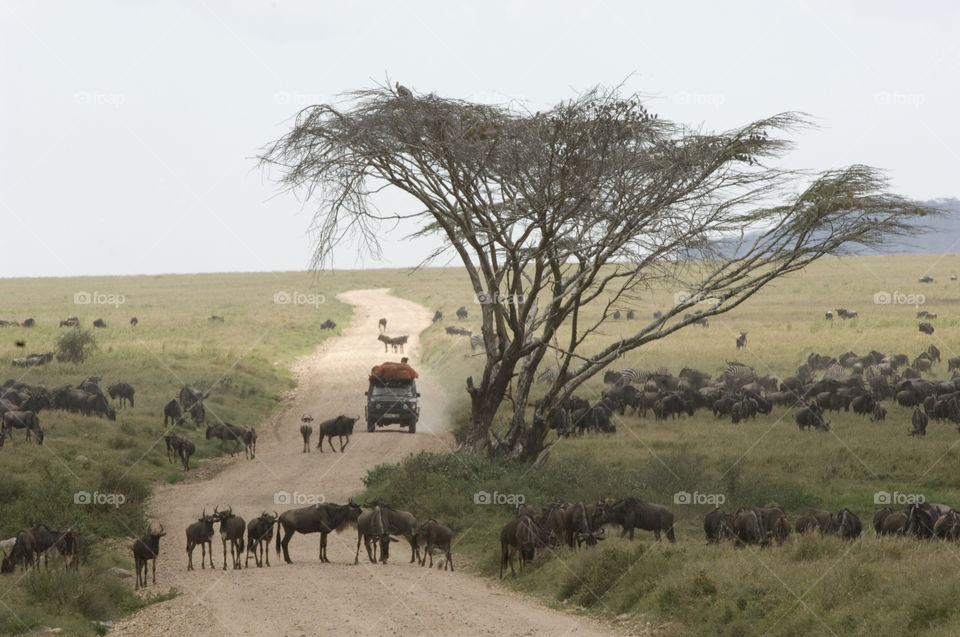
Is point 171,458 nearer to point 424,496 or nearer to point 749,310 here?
point 424,496

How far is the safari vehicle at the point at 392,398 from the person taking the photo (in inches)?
1112

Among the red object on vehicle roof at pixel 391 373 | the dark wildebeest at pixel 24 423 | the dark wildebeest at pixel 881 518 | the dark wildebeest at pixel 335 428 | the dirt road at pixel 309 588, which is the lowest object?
the dirt road at pixel 309 588

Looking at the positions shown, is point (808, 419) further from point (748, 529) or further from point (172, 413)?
point (172, 413)

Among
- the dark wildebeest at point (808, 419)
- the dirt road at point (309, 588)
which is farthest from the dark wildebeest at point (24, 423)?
the dark wildebeest at point (808, 419)

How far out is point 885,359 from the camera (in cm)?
3941

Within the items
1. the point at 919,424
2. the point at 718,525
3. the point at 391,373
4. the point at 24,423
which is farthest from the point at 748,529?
the point at 24,423

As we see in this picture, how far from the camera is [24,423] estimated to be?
2270 centimetres

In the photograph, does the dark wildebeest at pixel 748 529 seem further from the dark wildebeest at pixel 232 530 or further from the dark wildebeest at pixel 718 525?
the dark wildebeest at pixel 232 530

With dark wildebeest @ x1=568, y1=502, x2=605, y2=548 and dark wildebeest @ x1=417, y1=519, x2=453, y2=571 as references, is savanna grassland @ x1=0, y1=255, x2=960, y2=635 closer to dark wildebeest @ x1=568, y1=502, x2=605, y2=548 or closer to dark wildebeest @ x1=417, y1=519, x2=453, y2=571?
dark wildebeest @ x1=568, y1=502, x2=605, y2=548

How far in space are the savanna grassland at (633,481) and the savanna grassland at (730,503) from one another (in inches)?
1.4

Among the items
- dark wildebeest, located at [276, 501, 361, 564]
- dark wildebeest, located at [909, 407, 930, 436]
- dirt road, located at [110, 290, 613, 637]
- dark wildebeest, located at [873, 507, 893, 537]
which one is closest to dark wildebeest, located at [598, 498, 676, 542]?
dirt road, located at [110, 290, 613, 637]

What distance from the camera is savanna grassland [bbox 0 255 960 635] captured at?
11117 millimetres

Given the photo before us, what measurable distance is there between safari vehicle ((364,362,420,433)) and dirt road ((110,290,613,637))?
11.6ft

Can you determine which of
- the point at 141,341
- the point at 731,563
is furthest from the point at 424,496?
the point at 141,341
